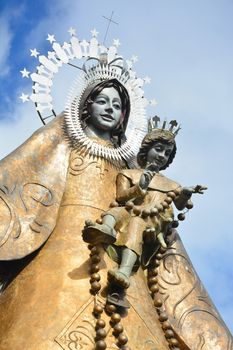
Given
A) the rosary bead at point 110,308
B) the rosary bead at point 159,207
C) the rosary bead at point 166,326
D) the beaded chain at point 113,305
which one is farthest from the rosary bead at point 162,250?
the rosary bead at point 110,308

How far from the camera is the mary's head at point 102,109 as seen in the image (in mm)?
8297

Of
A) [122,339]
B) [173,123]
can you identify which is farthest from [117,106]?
[122,339]

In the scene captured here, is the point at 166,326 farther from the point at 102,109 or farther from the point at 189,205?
the point at 102,109

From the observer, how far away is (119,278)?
6422 mm

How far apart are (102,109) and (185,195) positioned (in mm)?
1464

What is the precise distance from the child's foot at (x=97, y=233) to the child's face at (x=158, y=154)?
1472mm

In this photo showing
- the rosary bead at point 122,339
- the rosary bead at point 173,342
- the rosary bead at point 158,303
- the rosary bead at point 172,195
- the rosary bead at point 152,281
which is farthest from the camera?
the rosary bead at point 172,195

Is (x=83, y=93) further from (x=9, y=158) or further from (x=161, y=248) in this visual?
(x=161, y=248)

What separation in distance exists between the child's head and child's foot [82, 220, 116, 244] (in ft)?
4.91

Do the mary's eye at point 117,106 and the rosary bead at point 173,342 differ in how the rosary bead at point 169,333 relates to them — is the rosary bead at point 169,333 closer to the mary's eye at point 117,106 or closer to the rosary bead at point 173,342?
the rosary bead at point 173,342

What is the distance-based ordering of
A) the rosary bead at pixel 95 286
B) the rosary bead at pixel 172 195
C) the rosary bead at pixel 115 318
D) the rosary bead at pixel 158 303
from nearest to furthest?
1. the rosary bead at pixel 115 318
2. the rosary bead at pixel 95 286
3. the rosary bead at pixel 158 303
4. the rosary bead at pixel 172 195

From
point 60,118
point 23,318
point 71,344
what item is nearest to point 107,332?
point 71,344

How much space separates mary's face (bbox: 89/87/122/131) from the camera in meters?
8.30

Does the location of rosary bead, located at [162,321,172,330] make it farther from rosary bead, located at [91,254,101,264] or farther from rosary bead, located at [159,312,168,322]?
rosary bead, located at [91,254,101,264]
